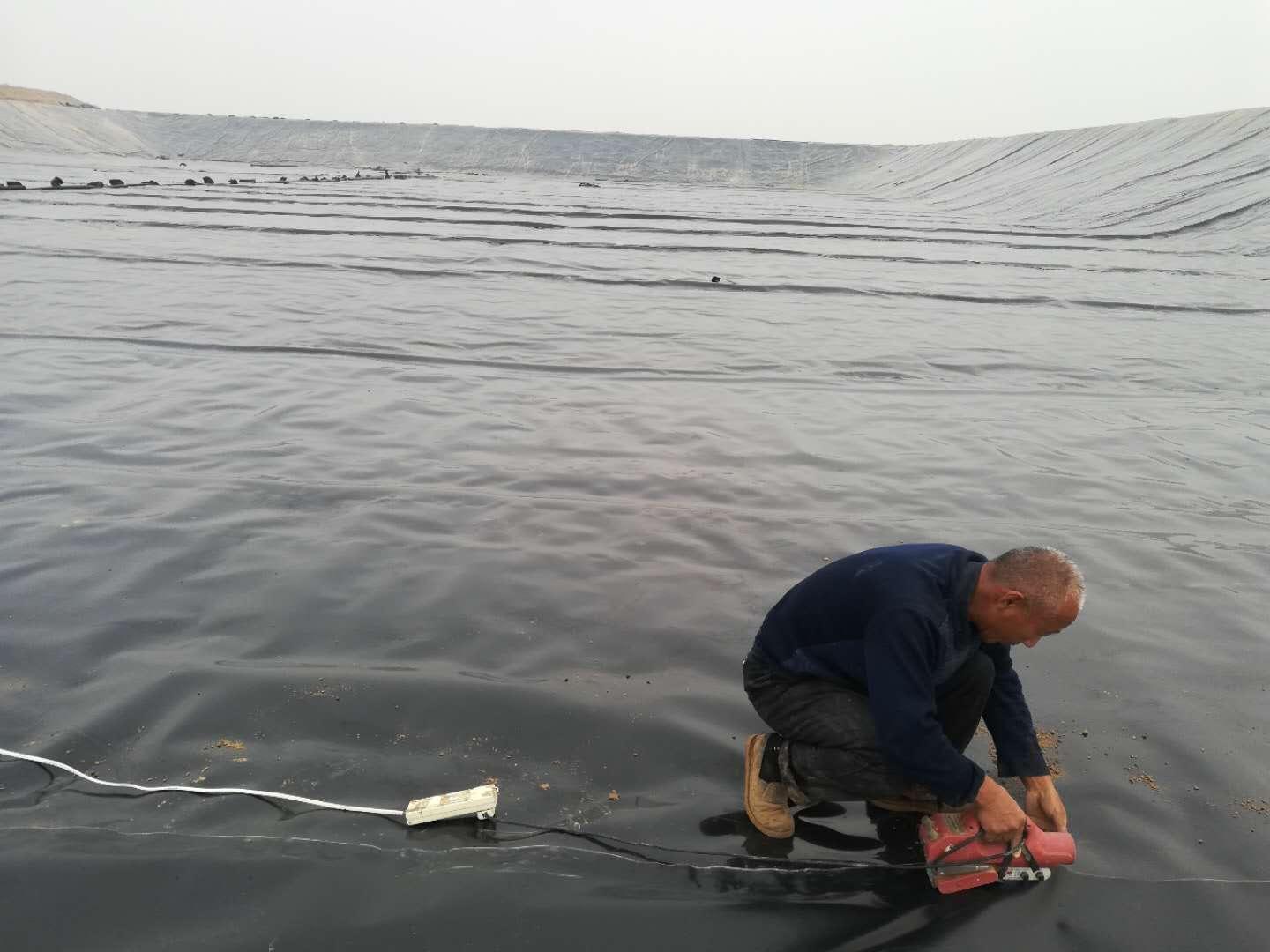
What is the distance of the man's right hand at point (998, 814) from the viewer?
2.36 metres

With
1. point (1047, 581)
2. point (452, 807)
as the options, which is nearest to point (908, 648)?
point (1047, 581)

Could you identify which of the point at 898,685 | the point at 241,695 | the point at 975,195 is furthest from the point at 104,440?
the point at 975,195

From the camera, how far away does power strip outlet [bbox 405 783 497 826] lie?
2541 mm

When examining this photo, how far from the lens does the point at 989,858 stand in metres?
2.43

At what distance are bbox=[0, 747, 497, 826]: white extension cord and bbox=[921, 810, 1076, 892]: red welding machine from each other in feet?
4.50

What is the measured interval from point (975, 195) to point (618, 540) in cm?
3329

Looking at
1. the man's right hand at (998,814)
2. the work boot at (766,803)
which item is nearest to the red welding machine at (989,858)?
the man's right hand at (998,814)

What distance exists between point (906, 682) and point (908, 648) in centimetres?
10

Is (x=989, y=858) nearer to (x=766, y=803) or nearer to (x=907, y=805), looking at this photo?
(x=907, y=805)

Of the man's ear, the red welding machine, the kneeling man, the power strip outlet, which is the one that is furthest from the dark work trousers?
the power strip outlet

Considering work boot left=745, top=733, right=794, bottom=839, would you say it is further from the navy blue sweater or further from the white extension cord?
the white extension cord

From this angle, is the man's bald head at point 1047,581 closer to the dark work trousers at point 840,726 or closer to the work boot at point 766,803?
the dark work trousers at point 840,726

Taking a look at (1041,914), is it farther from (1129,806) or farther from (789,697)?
(789,697)

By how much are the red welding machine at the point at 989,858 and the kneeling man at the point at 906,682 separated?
0.07 metres
